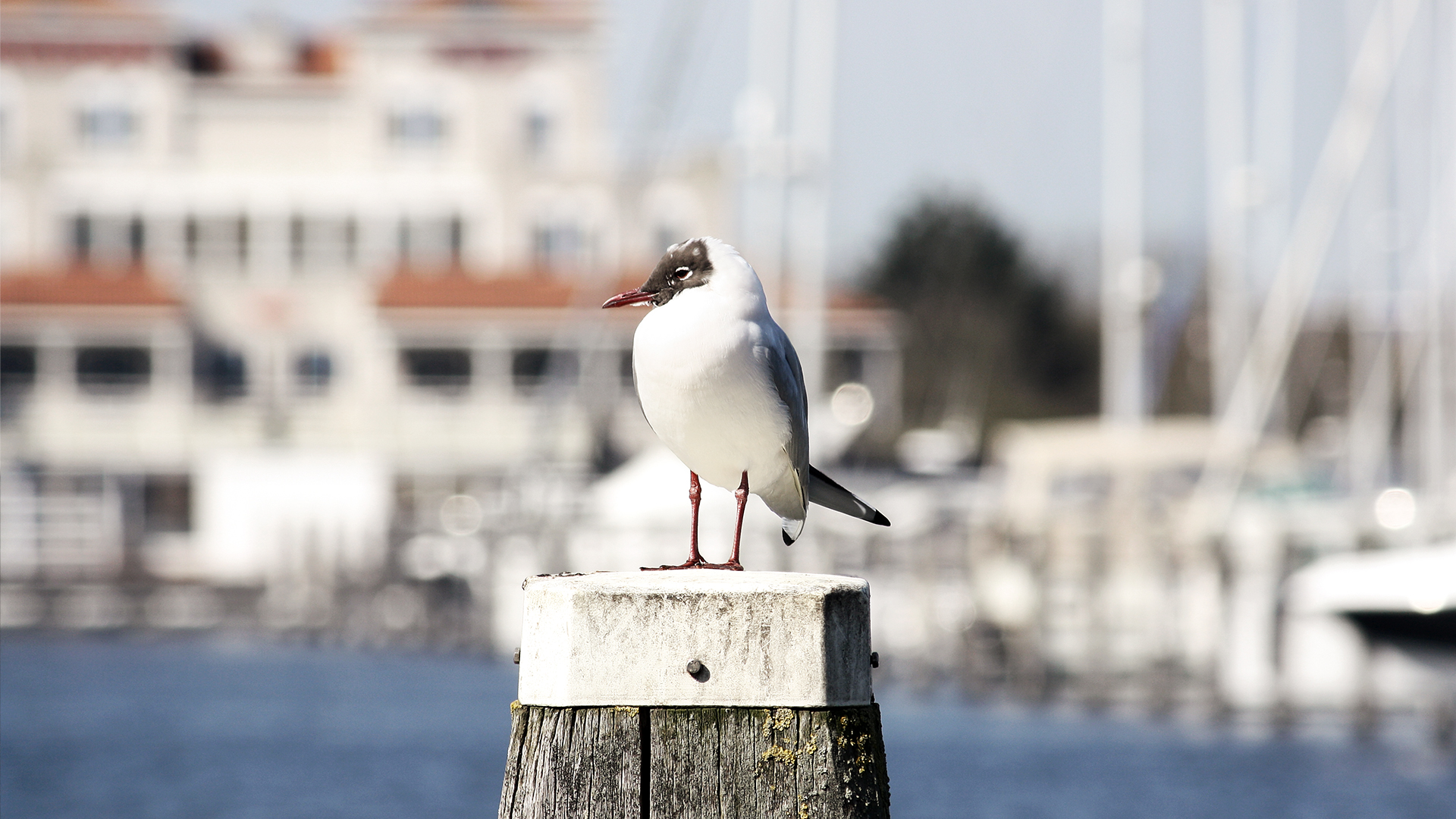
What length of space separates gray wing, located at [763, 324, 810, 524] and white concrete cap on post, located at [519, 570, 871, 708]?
1.28m

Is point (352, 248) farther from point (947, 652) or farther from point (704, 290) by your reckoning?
point (704, 290)

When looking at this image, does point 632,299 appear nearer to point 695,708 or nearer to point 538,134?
point 695,708

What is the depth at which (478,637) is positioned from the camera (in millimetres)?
37000

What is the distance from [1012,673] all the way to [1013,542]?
6.37 feet

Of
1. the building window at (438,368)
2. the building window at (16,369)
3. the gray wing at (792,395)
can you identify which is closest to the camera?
the gray wing at (792,395)

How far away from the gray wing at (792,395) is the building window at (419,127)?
48.9 metres

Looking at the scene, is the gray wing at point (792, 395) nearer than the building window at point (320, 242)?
Yes

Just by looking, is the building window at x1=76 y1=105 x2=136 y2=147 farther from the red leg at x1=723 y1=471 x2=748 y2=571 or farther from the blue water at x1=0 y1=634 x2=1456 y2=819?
the red leg at x1=723 y1=471 x2=748 y2=571

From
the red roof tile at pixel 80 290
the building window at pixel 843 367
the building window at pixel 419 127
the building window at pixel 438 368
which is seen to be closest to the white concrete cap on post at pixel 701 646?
the building window at pixel 438 368

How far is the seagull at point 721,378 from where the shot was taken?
4.45 metres

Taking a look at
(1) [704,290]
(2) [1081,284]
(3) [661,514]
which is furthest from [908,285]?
(1) [704,290]

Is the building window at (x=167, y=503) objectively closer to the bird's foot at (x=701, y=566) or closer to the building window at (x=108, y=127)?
the building window at (x=108, y=127)

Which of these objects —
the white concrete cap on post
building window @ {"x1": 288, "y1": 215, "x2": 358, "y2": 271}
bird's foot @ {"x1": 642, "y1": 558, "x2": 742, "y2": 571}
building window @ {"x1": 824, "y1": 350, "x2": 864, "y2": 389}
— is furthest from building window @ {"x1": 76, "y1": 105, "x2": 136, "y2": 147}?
the white concrete cap on post

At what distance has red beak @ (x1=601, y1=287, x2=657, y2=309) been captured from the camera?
467cm
